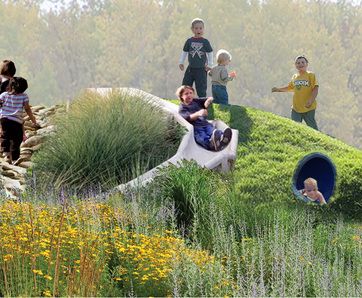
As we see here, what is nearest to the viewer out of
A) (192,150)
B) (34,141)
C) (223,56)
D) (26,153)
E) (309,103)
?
(192,150)

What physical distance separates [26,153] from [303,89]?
6548 mm

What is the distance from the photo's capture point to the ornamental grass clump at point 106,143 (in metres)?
11.8

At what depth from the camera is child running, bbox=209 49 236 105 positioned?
1659 cm

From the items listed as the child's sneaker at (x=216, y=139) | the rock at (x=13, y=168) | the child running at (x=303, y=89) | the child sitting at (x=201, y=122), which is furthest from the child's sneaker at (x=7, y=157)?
the child running at (x=303, y=89)

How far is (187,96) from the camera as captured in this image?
46.1 feet

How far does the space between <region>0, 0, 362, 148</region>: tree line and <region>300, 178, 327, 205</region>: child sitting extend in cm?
2386

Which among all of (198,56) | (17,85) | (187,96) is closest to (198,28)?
(198,56)

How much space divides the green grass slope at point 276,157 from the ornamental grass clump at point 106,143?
55.5 inches

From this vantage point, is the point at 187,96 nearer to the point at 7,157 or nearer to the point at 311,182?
the point at 311,182

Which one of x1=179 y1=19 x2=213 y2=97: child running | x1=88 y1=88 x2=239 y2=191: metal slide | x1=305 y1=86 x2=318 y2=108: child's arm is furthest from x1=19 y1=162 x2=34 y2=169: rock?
x1=305 y1=86 x2=318 y2=108: child's arm

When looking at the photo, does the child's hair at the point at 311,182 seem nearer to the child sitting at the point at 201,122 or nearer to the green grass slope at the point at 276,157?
the green grass slope at the point at 276,157

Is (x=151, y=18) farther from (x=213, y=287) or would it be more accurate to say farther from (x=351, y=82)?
(x=213, y=287)

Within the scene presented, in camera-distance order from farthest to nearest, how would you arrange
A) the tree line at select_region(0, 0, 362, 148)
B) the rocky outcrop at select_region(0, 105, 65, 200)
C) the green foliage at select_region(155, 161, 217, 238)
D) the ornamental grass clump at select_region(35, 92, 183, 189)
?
1. the tree line at select_region(0, 0, 362, 148)
2. the rocky outcrop at select_region(0, 105, 65, 200)
3. the ornamental grass clump at select_region(35, 92, 183, 189)
4. the green foliage at select_region(155, 161, 217, 238)

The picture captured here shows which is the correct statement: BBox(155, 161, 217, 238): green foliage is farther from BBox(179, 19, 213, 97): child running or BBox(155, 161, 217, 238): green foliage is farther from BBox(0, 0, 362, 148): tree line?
BBox(0, 0, 362, 148): tree line
